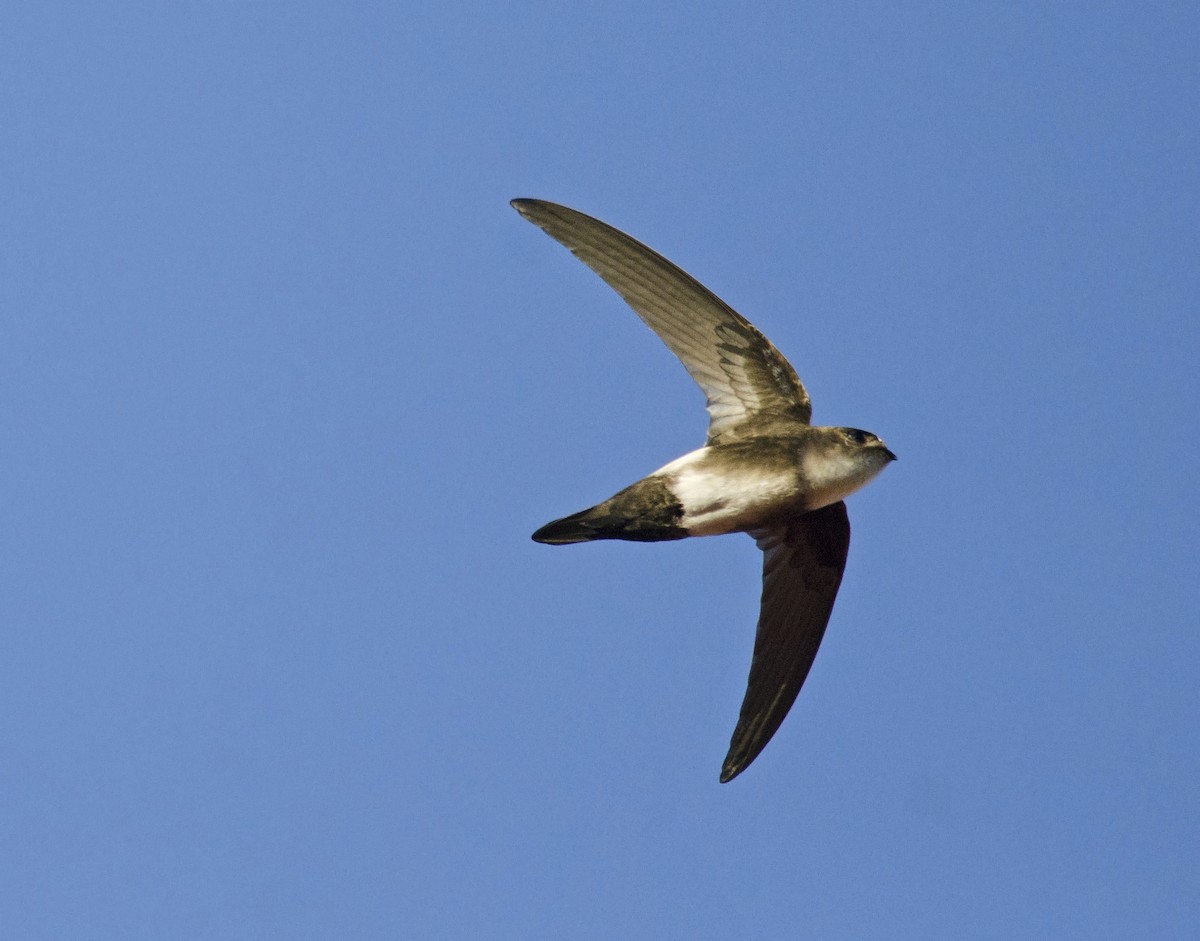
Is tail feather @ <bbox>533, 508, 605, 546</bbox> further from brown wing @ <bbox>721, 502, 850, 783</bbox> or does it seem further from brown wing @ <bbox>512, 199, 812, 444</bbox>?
brown wing @ <bbox>721, 502, 850, 783</bbox>

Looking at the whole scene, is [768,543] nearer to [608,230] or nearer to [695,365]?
[695,365]

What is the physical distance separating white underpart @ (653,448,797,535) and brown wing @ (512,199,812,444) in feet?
0.51

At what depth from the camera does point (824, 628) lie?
275 inches

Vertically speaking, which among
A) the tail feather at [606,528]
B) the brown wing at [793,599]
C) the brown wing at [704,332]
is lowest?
the brown wing at [793,599]

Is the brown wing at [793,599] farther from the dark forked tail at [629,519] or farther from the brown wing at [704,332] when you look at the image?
the dark forked tail at [629,519]

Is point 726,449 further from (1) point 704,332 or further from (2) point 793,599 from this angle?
(2) point 793,599

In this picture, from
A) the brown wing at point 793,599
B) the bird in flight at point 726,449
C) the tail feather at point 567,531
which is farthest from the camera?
the brown wing at point 793,599

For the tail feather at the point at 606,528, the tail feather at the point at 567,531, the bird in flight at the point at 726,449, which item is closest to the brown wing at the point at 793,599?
the bird in flight at the point at 726,449

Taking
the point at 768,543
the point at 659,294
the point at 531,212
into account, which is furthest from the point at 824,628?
the point at 531,212

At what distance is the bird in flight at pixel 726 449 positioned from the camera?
642 centimetres

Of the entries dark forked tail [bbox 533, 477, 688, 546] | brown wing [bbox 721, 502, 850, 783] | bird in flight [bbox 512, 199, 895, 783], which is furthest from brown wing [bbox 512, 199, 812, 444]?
brown wing [bbox 721, 502, 850, 783]

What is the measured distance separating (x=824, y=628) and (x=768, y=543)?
344 millimetres

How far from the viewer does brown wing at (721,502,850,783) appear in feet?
22.4

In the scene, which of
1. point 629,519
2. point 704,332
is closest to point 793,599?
point 629,519
